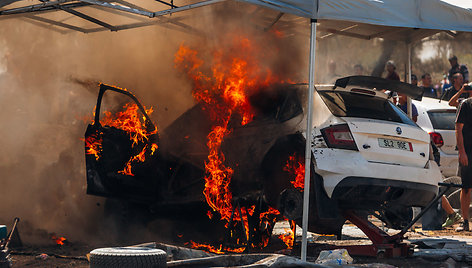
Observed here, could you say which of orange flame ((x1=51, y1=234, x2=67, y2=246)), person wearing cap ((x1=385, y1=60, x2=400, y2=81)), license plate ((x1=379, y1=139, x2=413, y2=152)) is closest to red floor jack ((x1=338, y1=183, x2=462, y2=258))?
license plate ((x1=379, y1=139, x2=413, y2=152))

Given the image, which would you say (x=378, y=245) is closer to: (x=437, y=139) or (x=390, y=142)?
(x=390, y=142)

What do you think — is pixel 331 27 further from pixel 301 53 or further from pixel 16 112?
pixel 16 112

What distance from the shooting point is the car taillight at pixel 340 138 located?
7.12 metres

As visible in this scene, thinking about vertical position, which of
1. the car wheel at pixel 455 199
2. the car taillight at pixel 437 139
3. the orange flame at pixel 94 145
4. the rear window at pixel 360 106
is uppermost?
the rear window at pixel 360 106

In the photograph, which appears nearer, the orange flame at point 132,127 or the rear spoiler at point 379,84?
the rear spoiler at point 379,84

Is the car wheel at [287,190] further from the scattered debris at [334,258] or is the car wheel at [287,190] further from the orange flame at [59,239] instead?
the orange flame at [59,239]

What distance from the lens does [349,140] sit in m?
7.14

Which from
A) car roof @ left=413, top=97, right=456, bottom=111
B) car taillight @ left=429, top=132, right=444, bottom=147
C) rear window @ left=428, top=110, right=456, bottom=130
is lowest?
car taillight @ left=429, top=132, right=444, bottom=147

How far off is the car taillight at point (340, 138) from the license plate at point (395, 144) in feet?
1.36

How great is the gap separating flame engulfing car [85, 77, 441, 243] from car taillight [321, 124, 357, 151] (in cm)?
1

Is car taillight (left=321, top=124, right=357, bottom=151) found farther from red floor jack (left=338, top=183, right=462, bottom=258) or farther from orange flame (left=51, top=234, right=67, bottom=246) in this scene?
orange flame (left=51, top=234, right=67, bottom=246)

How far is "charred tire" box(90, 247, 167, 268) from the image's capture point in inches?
216

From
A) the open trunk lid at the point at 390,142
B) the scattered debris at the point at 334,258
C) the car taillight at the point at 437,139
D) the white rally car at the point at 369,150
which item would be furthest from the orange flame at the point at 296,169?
the car taillight at the point at 437,139

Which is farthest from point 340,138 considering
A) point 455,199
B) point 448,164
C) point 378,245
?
point 448,164
